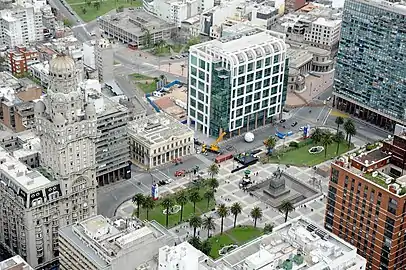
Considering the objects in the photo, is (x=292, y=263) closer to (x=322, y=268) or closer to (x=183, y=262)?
(x=322, y=268)

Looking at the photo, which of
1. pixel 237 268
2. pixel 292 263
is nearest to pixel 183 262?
pixel 237 268

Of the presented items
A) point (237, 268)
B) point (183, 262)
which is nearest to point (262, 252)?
point (237, 268)

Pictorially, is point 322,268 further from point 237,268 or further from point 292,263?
point 237,268

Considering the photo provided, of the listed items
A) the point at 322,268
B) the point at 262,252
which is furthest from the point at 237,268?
the point at 322,268

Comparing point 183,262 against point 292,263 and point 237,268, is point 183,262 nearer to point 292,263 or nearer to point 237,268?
point 237,268

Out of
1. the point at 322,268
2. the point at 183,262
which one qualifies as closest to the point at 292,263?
the point at 322,268
